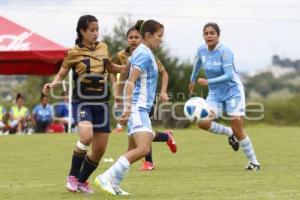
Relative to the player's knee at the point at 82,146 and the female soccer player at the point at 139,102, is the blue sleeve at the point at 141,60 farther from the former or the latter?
the player's knee at the point at 82,146

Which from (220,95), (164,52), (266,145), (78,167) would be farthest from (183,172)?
(164,52)

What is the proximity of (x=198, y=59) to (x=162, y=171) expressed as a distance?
1.87 metres

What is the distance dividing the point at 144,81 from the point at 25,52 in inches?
637

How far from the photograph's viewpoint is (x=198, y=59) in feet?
43.9

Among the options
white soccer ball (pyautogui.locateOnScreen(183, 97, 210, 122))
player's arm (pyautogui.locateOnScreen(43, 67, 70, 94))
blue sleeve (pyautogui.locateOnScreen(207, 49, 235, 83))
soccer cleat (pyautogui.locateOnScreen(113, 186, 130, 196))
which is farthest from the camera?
white soccer ball (pyautogui.locateOnScreen(183, 97, 210, 122))

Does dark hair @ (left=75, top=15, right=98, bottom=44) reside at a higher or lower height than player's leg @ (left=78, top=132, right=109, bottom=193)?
higher

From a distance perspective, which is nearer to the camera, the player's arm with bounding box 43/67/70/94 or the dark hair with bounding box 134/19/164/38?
the dark hair with bounding box 134/19/164/38

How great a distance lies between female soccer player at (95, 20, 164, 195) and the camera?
9055mm

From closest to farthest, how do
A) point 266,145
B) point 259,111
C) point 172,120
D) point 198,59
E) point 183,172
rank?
point 183,172 < point 198,59 < point 266,145 < point 172,120 < point 259,111

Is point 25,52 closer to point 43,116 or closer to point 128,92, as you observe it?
point 43,116

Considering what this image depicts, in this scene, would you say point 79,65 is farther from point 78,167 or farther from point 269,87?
point 269,87

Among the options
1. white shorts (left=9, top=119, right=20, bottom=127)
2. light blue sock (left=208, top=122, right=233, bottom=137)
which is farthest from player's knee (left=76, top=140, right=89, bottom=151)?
white shorts (left=9, top=119, right=20, bottom=127)

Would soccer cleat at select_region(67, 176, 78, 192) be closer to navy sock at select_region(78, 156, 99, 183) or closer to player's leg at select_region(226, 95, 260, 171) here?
navy sock at select_region(78, 156, 99, 183)

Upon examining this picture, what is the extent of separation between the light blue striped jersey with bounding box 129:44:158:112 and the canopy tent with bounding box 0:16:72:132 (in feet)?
51.1
